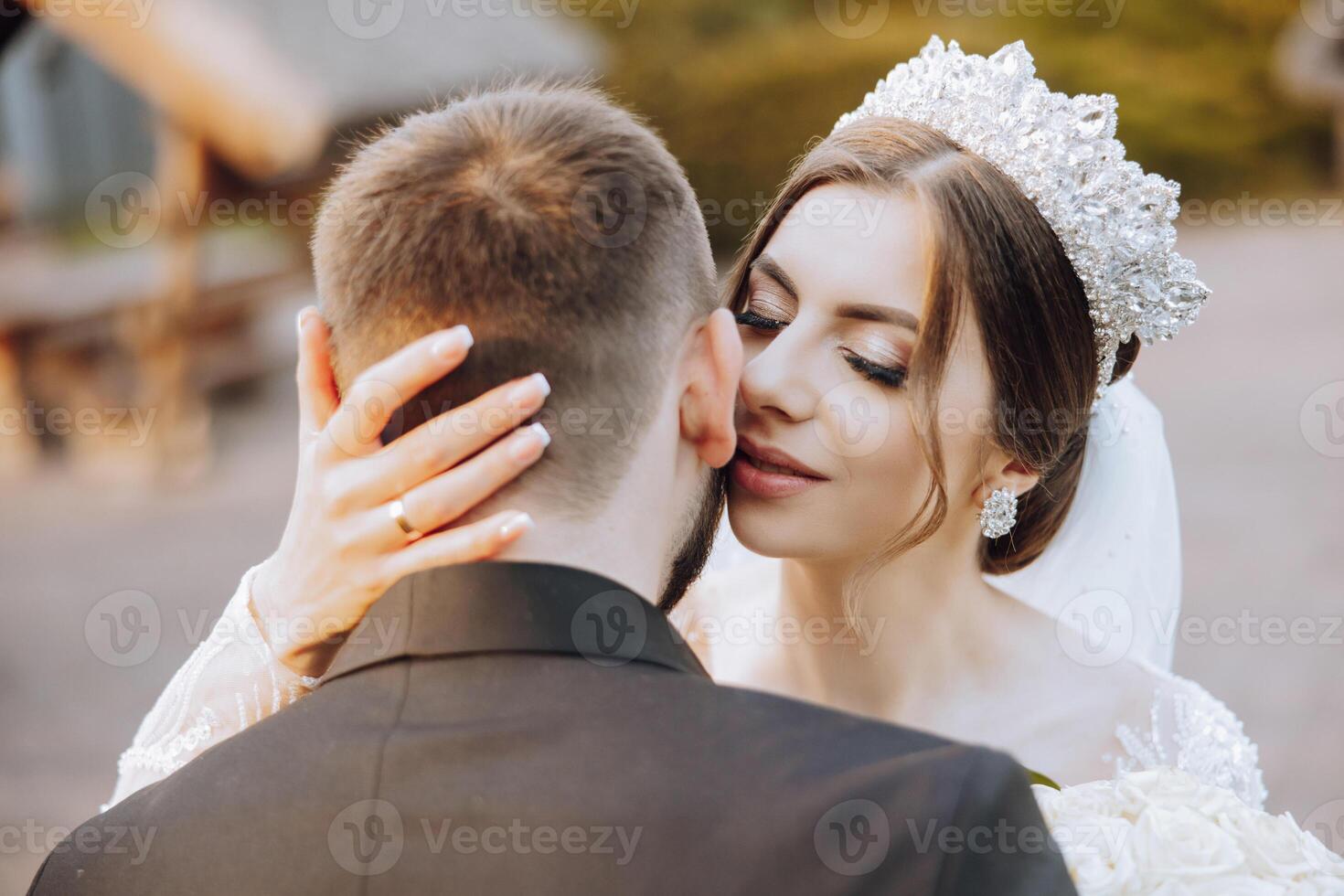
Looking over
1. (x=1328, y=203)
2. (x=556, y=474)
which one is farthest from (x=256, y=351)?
(x=1328, y=203)

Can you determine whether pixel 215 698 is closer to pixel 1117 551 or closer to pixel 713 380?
pixel 713 380

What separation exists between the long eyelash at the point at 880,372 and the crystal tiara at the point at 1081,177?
1.63ft

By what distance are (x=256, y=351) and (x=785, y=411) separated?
9.44 m

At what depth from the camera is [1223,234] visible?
1470cm

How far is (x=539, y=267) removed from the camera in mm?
1418

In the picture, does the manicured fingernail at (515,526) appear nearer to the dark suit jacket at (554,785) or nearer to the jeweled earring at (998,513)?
the dark suit jacket at (554,785)

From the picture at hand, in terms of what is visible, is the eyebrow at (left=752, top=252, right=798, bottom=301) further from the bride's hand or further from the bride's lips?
the bride's hand

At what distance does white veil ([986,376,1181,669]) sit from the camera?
2.97 m

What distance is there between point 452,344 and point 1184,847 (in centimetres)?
105

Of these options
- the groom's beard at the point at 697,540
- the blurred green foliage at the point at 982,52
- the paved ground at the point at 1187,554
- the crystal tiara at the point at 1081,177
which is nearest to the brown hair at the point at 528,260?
the groom's beard at the point at 697,540

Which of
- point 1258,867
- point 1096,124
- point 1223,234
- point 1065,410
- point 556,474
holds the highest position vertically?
point 1223,234

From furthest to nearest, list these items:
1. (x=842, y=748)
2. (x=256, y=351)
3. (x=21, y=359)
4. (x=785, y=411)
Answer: (x=256, y=351)
(x=21, y=359)
(x=785, y=411)
(x=842, y=748)

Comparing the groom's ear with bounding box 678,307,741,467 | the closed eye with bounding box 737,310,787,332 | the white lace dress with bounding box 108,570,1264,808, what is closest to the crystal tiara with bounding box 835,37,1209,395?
the closed eye with bounding box 737,310,787,332

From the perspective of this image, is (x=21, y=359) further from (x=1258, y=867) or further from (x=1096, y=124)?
(x=1258, y=867)
